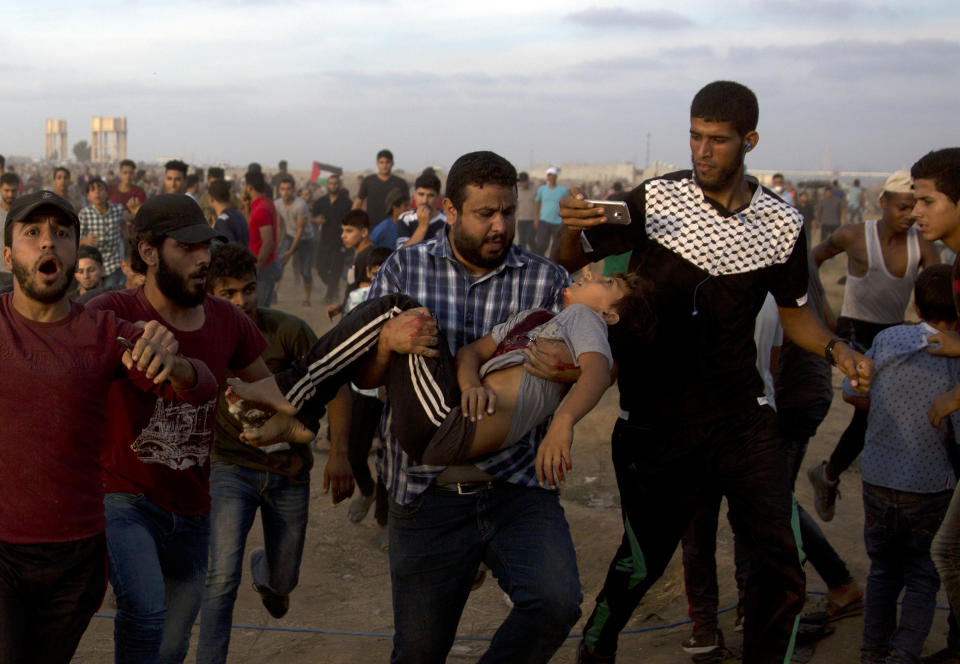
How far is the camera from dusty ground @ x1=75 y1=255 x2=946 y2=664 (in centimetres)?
544

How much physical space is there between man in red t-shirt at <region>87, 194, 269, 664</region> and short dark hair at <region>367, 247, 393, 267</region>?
2.92 metres

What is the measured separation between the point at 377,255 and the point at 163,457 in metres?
3.37

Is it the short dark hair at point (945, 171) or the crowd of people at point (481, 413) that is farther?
the short dark hair at point (945, 171)

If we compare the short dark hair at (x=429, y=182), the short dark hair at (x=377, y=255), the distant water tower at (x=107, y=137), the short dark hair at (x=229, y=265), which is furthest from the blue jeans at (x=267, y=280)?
the distant water tower at (x=107, y=137)

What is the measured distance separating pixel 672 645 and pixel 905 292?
3.05 meters

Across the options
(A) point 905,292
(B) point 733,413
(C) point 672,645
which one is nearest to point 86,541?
(B) point 733,413

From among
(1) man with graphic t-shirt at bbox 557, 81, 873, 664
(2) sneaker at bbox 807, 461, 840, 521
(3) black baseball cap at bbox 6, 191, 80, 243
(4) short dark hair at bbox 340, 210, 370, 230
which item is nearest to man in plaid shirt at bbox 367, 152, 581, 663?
(1) man with graphic t-shirt at bbox 557, 81, 873, 664

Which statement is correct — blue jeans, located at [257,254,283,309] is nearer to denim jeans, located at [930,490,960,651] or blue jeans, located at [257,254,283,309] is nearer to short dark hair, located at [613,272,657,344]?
short dark hair, located at [613,272,657,344]

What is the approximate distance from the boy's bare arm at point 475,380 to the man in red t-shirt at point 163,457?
3.31 feet

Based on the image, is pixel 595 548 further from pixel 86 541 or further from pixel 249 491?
pixel 86 541

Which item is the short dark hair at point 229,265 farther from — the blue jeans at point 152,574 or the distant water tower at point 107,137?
the distant water tower at point 107,137

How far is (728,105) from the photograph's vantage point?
165 inches

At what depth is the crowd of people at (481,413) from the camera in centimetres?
336

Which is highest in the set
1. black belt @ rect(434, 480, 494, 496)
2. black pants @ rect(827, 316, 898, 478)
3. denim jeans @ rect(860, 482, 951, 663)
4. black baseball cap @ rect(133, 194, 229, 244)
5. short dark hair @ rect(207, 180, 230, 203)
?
short dark hair @ rect(207, 180, 230, 203)
